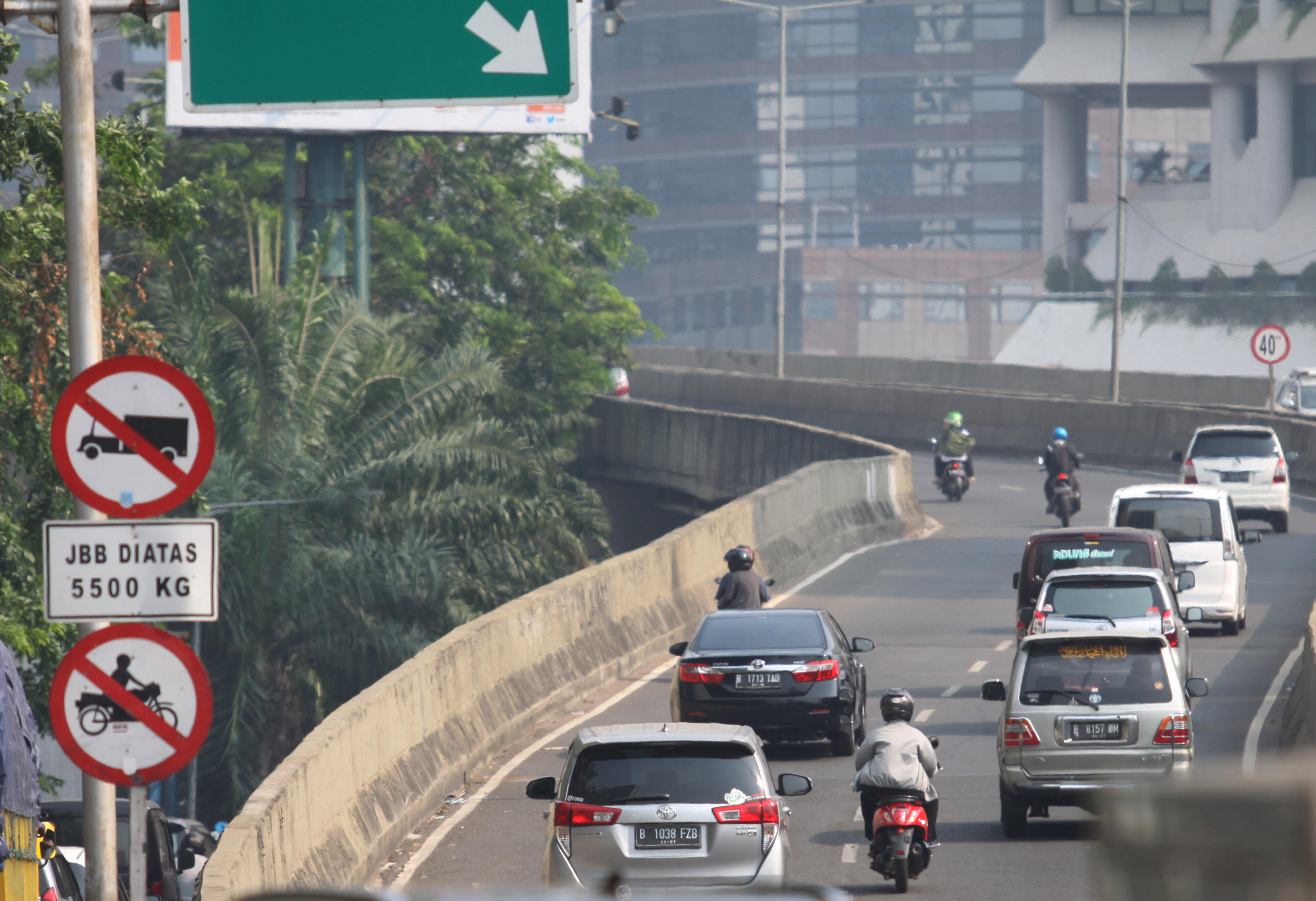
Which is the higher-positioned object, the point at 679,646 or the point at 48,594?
the point at 48,594

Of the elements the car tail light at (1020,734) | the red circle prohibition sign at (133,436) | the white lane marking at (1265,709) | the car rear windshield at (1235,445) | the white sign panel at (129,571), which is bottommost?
the white lane marking at (1265,709)

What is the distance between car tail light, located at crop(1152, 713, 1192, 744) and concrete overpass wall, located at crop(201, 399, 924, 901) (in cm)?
603

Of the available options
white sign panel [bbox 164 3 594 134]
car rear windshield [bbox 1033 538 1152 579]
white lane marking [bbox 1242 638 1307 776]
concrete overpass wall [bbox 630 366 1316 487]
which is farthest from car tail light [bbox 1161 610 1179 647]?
concrete overpass wall [bbox 630 366 1316 487]

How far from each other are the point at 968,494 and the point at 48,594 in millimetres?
36513

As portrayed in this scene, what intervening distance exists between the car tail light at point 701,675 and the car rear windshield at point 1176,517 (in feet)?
30.0

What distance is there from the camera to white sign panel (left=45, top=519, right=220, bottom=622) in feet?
23.7

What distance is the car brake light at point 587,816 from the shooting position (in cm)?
1133

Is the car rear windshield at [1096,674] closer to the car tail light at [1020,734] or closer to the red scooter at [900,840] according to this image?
the car tail light at [1020,734]

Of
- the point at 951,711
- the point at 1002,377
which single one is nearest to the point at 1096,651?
the point at 951,711

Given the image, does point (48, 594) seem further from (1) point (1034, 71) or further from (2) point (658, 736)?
(1) point (1034, 71)

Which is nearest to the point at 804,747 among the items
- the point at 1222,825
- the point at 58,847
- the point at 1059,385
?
the point at 58,847

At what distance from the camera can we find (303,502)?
98.8 ft

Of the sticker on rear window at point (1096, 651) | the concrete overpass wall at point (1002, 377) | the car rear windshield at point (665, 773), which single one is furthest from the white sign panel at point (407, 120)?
the car rear windshield at point (665, 773)

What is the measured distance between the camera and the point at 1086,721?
579 inches
